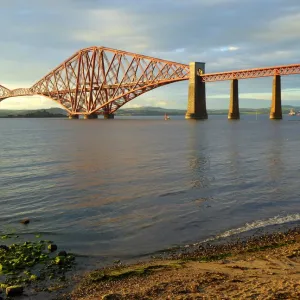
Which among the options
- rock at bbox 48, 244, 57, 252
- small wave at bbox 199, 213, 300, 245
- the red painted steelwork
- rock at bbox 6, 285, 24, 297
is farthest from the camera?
the red painted steelwork

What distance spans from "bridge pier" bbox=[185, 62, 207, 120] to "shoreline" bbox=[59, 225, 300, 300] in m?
97.3

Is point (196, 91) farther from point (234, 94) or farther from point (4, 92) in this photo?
point (4, 92)

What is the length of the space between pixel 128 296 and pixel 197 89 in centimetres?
10125

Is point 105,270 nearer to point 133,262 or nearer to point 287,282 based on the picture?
point 133,262

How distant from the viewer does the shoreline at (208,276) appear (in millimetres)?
6176

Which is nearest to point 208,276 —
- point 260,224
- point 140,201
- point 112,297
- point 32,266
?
point 112,297

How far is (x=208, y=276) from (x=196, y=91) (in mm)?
99616

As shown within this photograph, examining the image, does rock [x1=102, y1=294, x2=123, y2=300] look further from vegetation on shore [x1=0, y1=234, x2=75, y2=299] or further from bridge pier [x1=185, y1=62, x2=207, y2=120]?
bridge pier [x1=185, y1=62, x2=207, y2=120]

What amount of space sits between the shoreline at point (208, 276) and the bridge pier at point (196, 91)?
9726 centimetres

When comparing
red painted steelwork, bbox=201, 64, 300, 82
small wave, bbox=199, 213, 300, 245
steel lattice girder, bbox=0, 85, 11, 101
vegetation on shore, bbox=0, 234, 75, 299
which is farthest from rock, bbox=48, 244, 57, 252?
steel lattice girder, bbox=0, 85, 11, 101

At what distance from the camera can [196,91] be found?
342 feet

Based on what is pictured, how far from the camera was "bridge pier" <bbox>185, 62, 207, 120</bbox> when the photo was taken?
105 metres

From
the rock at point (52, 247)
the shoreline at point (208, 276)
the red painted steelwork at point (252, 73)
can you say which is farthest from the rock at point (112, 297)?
the red painted steelwork at point (252, 73)

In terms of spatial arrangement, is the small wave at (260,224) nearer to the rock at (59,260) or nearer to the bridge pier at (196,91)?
the rock at (59,260)
